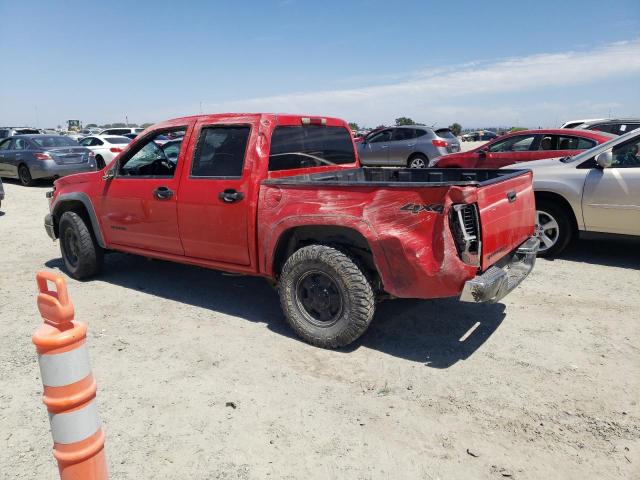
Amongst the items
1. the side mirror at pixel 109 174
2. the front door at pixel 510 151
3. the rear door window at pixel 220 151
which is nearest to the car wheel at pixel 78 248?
the side mirror at pixel 109 174

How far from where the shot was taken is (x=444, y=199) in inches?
127

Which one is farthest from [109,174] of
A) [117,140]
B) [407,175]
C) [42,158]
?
[117,140]

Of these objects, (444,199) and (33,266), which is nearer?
(444,199)

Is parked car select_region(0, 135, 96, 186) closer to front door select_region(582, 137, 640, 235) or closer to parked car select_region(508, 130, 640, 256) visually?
parked car select_region(508, 130, 640, 256)

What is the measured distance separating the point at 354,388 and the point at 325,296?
0.82 m

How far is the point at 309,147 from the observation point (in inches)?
190

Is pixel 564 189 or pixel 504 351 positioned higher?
pixel 564 189

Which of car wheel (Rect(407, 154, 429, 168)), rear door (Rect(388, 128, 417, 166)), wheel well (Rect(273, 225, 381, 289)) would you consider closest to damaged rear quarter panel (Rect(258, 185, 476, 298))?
wheel well (Rect(273, 225, 381, 289))

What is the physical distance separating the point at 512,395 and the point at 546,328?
4.06ft

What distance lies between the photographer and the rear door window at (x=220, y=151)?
4.33m

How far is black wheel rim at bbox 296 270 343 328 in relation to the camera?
388 cm

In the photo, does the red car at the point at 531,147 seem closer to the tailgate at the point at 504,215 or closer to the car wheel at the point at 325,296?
the tailgate at the point at 504,215

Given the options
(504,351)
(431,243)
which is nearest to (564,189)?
(504,351)

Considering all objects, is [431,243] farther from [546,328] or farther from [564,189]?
[564,189]
